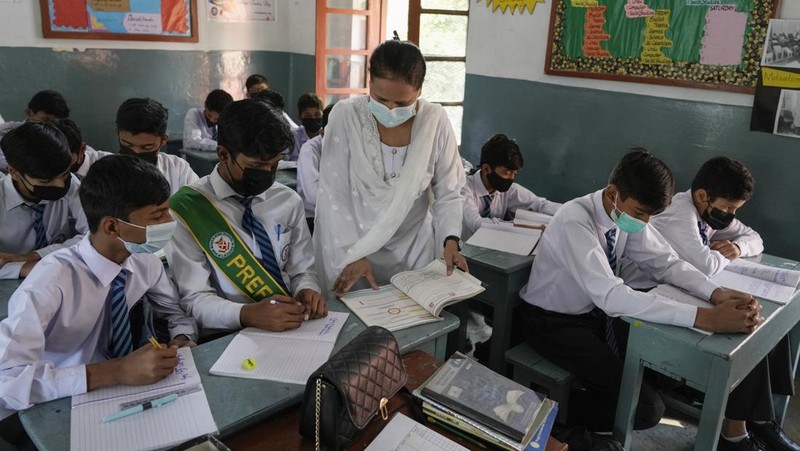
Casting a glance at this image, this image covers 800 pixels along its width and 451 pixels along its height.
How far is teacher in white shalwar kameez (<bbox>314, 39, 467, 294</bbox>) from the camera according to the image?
6.46 ft

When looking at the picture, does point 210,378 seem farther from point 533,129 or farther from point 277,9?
point 277,9

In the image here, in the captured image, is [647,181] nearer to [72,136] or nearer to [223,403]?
[223,403]

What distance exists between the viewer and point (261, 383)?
1243mm

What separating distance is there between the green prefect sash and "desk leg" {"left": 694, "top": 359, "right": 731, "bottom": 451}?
1.33 m

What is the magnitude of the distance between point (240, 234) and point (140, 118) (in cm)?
118

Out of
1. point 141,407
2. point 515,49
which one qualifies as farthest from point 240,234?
point 515,49

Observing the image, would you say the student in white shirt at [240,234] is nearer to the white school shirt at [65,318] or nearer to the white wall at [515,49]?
the white school shirt at [65,318]

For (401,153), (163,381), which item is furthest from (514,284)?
(163,381)

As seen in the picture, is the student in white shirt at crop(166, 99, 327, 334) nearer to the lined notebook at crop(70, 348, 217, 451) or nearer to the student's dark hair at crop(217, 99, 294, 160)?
the student's dark hair at crop(217, 99, 294, 160)

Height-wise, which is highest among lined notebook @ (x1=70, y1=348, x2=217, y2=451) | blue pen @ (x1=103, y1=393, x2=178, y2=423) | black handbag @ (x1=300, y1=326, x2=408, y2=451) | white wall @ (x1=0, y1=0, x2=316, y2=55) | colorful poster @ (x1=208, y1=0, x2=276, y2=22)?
colorful poster @ (x1=208, y1=0, x2=276, y2=22)

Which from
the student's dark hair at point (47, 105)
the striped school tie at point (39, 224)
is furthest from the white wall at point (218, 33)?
the striped school tie at point (39, 224)

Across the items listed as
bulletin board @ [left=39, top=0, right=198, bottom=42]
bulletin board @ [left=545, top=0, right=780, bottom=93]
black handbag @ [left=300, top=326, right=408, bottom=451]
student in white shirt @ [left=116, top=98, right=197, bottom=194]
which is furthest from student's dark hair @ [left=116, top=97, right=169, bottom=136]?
bulletin board @ [left=39, top=0, right=198, bottom=42]

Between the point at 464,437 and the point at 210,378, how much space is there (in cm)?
54

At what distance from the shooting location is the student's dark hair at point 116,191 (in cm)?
137
